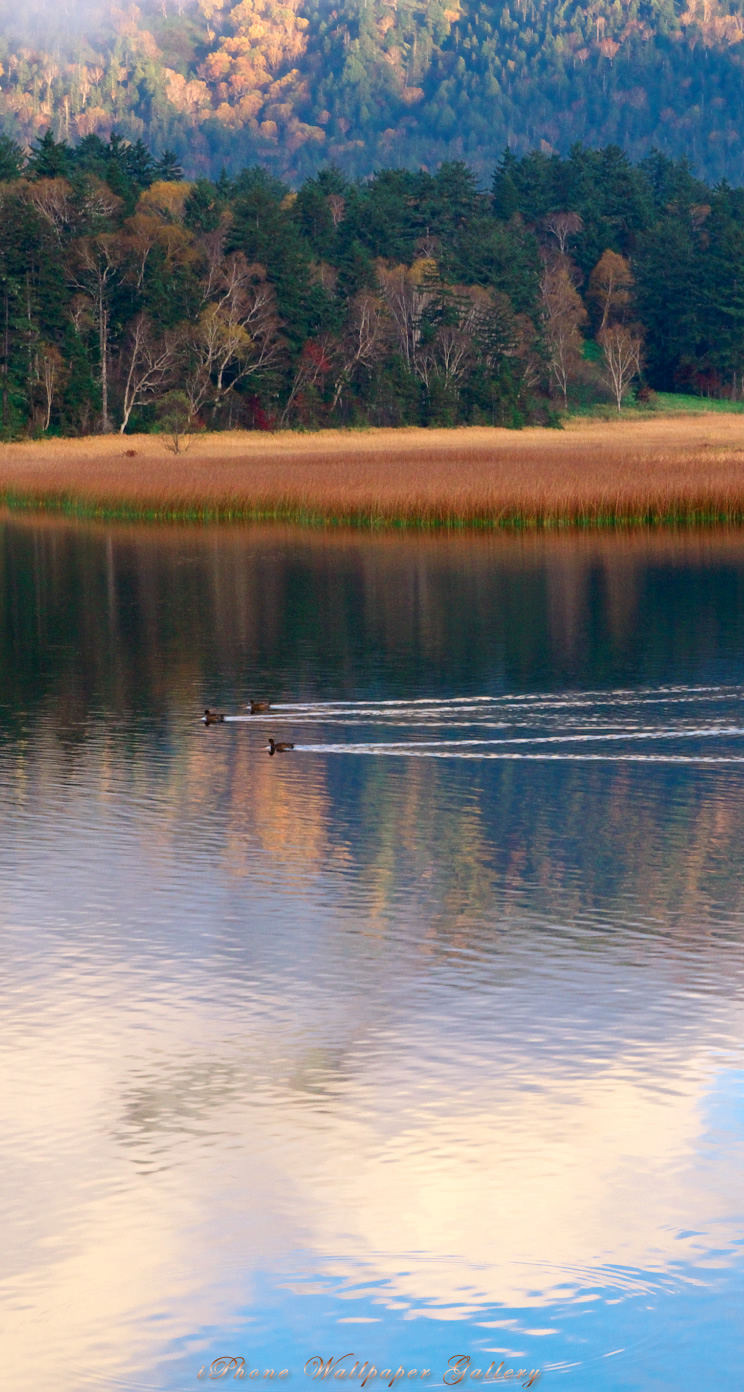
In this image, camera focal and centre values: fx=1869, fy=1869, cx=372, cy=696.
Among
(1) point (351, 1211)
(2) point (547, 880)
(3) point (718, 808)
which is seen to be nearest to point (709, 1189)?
(1) point (351, 1211)

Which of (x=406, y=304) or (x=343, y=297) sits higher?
(x=343, y=297)

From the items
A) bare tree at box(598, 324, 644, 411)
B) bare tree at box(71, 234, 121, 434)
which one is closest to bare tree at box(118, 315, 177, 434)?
bare tree at box(71, 234, 121, 434)

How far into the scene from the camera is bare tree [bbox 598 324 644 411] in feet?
356

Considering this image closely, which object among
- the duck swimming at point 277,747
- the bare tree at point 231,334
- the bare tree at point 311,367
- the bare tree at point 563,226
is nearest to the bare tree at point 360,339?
the bare tree at point 311,367

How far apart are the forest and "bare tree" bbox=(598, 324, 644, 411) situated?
0.21m

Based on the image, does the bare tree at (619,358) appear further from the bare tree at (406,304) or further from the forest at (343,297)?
the bare tree at (406,304)

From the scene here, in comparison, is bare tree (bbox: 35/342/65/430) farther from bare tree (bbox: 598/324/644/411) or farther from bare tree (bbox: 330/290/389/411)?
bare tree (bbox: 598/324/644/411)

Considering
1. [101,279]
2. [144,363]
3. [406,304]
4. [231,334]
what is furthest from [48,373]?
[406,304]

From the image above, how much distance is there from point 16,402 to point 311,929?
7656 cm

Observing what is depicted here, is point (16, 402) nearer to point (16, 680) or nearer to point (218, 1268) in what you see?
point (16, 680)

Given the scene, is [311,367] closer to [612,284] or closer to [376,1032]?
[612,284]

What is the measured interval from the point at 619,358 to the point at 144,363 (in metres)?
33.4

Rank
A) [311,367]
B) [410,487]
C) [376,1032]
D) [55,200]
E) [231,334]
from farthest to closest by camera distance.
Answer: [311,367], [55,200], [231,334], [410,487], [376,1032]

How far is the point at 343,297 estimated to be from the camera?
9844cm
